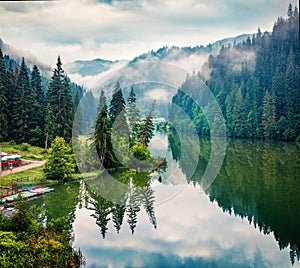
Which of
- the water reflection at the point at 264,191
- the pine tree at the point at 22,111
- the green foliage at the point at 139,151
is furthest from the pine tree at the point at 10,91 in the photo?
the water reflection at the point at 264,191

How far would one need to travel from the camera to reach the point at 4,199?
26906 mm

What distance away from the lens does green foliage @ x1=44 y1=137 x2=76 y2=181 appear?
35.6 meters

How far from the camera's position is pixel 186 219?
2639 cm

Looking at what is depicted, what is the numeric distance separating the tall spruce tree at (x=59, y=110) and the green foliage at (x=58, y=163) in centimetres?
1040

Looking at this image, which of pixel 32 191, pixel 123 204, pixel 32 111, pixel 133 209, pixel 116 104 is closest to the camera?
pixel 133 209

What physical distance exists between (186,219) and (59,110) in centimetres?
2838

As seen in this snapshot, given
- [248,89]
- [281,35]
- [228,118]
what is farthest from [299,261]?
[281,35]

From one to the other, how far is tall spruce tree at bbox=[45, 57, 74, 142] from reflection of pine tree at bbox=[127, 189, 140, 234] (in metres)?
17.5

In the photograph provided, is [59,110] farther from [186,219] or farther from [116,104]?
[186,219]

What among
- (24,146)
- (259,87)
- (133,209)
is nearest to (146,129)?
(24,146)

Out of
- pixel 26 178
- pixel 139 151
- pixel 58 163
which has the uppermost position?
pixel 58 163

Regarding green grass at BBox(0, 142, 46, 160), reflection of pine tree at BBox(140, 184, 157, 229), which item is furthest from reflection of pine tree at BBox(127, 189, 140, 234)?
green grass at BBox(0, 142, 46, 160)

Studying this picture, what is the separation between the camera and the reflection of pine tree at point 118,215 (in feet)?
81.0

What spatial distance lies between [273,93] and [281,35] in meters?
37.6
